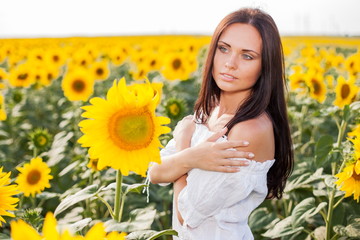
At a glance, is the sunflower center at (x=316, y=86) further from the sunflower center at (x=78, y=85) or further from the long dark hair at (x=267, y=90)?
the sunflower center at (x=78, y=85)

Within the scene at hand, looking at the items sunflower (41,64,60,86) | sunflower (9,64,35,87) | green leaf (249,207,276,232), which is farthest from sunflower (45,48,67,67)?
green leaf (249,207,276,232)

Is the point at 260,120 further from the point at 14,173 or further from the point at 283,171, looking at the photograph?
the point at 14,173

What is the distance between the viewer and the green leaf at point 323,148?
2609 millimetres

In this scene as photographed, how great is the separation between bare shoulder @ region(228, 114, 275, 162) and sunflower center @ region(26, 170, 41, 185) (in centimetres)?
163

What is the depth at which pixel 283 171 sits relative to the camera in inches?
83.7

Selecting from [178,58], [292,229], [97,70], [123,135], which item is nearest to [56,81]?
[97,70]

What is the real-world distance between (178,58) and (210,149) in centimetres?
418

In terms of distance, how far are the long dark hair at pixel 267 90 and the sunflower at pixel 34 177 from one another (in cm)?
133

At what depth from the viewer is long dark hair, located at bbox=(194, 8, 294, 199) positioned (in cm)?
189

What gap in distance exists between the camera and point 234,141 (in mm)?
1764

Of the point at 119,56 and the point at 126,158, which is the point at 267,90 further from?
the point at 119,56

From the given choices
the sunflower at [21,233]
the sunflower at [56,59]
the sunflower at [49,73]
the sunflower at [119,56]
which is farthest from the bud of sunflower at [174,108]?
the sunflower at [119,56]

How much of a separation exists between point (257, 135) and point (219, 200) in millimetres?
292

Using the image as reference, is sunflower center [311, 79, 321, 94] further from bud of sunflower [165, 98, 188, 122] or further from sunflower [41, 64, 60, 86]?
sunflower [41, 64, 60, 86]
